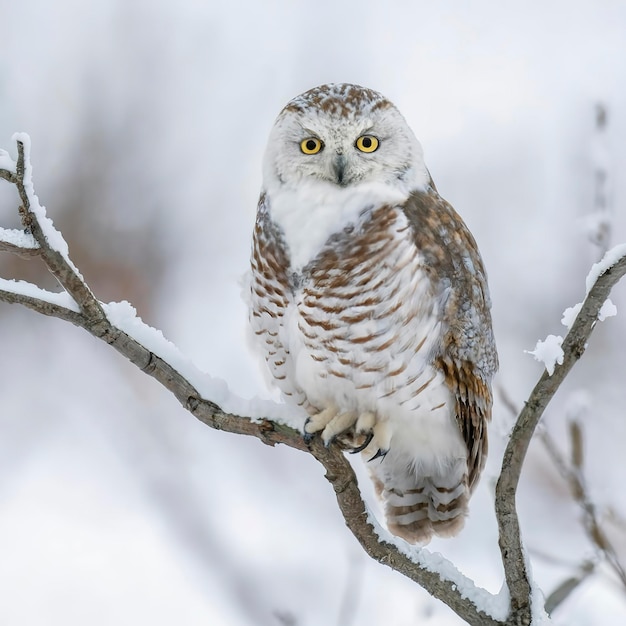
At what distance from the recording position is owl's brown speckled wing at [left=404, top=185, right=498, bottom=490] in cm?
305

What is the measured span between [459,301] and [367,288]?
1.25ft

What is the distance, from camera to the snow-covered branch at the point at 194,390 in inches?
96.3

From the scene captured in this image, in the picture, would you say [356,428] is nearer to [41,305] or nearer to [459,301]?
[459,301]

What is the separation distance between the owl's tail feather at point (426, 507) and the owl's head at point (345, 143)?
4.34ft

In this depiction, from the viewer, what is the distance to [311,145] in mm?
3248

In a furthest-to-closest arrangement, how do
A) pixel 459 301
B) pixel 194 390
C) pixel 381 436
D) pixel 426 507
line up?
pixel 426 507
pixel 381 436
pixel 459 301
pixel 194 390

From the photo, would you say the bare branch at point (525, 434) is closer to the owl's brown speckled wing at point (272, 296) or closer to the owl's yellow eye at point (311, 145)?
the owl's brown speckled wing at point (272, 296)

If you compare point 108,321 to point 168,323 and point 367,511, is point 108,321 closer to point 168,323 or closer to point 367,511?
point 367,511

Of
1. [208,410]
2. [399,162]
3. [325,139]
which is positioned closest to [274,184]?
[325,139]

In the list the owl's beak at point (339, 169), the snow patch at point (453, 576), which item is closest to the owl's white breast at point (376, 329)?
the owl's beak at point (339, 169)

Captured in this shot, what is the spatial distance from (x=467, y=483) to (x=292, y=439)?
1122 millimetres

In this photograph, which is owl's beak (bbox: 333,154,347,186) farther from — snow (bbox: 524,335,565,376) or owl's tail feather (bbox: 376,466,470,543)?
owl's tail feather (bbox: 376,466,470,543)

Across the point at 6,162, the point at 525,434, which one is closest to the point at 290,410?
the point at 525,434

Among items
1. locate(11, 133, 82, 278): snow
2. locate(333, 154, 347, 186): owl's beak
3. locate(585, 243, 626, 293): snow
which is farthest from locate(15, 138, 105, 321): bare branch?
locate(585, 243, 626, 293): snow
